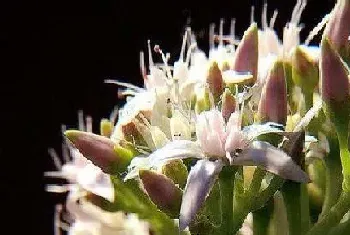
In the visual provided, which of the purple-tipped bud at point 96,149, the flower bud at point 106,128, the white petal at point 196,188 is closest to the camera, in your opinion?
the white petal at point 196,188

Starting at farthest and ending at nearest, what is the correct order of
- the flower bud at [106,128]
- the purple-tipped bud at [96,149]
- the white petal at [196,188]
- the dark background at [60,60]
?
the dark background at [60,60]
the flower bud at [106,128]
the purple-tipped bud at [96,149]
the white petal at [196,188]

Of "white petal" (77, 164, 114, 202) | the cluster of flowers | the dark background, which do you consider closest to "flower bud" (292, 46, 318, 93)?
the cluster of flowers

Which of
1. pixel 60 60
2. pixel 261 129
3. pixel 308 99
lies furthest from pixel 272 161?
pixel 60 60

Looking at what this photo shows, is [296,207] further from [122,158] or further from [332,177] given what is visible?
[122,158]

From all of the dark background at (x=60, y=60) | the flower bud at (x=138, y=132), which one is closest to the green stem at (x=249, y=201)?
the flower bud at (x=138, y=132)

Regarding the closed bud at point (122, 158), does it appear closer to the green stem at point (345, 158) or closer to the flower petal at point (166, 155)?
the flower petal at point (166, 155)

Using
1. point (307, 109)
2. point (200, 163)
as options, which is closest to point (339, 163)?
point (307, 109)
